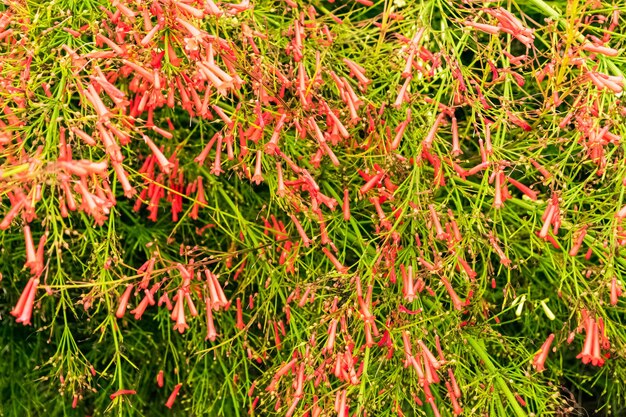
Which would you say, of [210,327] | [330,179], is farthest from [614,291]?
[210,327]

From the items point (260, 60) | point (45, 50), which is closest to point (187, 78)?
point (260, 60)

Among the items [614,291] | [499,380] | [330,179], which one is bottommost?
[499,380]

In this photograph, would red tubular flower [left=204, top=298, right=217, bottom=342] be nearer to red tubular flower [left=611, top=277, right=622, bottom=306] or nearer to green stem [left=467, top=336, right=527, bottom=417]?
green stem [left=467, top=336, right=527, bottom=417]

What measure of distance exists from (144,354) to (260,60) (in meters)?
1.87

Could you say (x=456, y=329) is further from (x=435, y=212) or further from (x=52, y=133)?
Result: (x=52, y=133)

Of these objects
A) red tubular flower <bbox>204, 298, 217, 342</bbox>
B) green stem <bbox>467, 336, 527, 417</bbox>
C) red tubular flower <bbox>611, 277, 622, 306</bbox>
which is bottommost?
green stem <bbox>467, 336, 527, 417</bbox>

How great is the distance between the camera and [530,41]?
2.66 m

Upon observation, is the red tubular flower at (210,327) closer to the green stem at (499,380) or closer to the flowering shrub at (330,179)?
the flowering shrub at (330,179)

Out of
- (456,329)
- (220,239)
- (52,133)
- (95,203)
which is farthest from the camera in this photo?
(220,239)

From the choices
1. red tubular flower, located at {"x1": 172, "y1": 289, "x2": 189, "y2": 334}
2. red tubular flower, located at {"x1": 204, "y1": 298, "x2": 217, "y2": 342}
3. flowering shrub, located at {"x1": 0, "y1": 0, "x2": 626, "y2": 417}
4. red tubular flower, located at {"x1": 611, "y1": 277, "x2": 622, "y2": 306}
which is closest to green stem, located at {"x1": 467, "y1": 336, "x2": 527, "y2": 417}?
flowering shrub, located at {"x1": 0, "y1": 0, "x2": 626, "y2": 417}

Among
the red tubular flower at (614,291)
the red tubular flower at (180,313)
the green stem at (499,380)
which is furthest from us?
the green stem at (499,380)

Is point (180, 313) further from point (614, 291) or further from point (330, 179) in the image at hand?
point (614, 291)

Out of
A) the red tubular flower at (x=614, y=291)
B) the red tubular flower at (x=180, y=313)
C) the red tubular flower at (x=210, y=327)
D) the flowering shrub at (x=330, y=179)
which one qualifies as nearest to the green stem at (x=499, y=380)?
the flowering shrub at (x=330, y=179)

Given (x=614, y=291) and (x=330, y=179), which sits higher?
(x=614, y=291)
